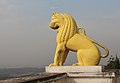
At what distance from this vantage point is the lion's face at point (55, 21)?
25.3 feet

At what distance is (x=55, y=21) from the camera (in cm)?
775

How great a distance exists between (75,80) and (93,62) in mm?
1057

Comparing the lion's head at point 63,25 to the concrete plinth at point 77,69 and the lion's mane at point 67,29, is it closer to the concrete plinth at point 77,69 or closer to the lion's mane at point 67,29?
the lion's mane at point 67,29

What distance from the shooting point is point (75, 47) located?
7.33 m

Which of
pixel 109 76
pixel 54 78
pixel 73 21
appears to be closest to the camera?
pixel 54 78

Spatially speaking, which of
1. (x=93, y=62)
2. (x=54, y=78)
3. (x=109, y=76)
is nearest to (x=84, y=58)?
(x=93, y=62)

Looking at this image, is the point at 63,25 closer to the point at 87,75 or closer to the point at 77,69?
the point at 77,69

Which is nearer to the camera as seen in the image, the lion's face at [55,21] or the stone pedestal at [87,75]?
the stone pedestal at [87,75]

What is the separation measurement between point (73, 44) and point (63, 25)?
0.66 m

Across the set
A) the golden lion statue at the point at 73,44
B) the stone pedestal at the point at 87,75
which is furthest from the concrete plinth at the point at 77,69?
the golden lion statue at the point at 73,44

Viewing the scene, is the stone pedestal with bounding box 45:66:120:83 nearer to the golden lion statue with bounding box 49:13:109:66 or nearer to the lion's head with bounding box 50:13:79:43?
the golden lion statue with bounding box 49:13:109:66

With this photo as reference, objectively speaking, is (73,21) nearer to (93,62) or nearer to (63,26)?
(63,26)

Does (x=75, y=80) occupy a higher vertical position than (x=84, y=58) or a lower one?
lower

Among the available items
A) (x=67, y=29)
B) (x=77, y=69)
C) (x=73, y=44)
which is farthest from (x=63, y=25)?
(x=77, y=69)
